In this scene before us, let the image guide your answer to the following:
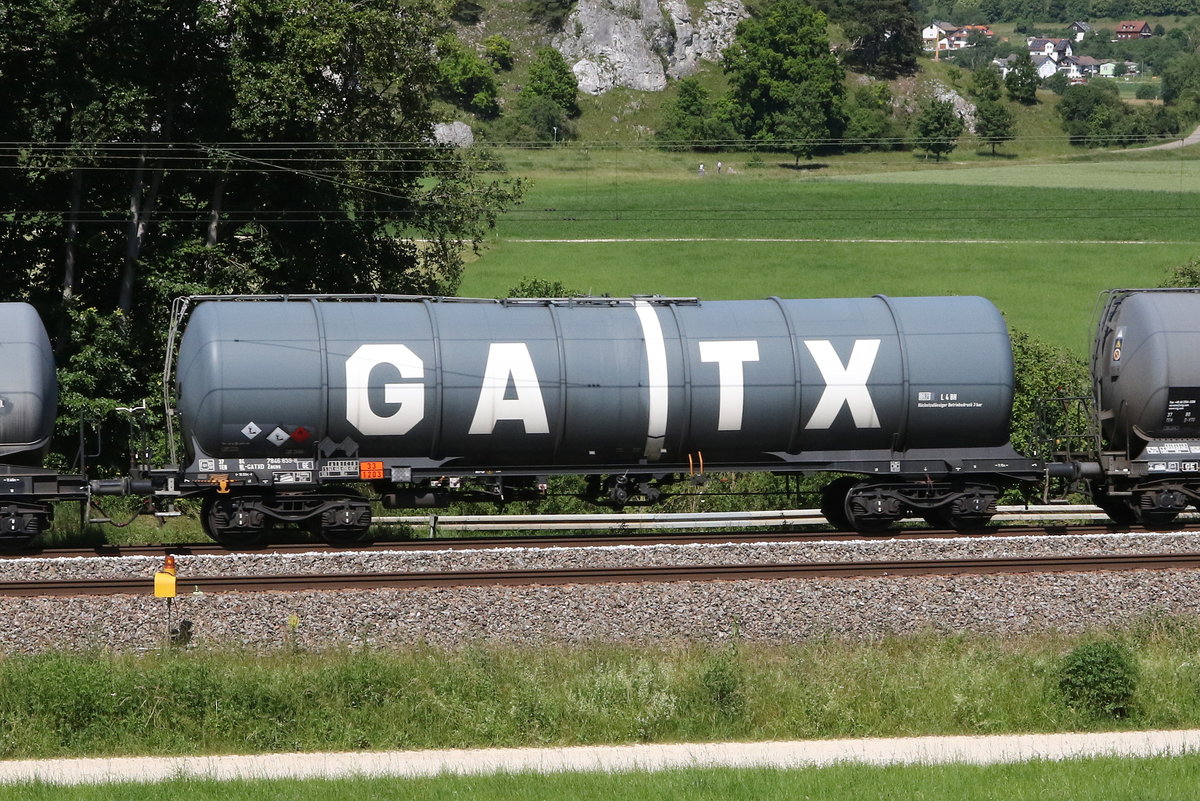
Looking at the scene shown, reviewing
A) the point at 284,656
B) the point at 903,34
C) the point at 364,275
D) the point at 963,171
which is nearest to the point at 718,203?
the point at 963,171

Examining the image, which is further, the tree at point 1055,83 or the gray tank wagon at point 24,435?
the tree at point 1055,83

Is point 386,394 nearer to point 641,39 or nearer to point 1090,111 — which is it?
point 1090,111

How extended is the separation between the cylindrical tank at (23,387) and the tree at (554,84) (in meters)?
113

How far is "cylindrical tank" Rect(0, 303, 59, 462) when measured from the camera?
2195 cm

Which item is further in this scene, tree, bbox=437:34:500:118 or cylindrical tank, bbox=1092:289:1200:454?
tree, bbox=437:34:500:118

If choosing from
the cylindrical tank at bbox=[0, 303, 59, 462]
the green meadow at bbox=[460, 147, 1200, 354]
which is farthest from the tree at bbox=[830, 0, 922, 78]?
the cylindrical tank at bbox=[0, 303, 59, 462]

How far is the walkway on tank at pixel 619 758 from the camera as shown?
44.9 feet

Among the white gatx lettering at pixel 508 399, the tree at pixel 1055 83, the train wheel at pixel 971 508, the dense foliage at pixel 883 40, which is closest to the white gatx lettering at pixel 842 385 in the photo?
the train wheel at pixel 971 508

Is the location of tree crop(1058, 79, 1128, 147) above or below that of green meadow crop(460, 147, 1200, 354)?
above

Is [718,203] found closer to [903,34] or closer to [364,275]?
[364,275]

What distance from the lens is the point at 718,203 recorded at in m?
81.8

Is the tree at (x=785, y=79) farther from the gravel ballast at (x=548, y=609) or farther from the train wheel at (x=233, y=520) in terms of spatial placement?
the gravel ballast at (x=548, y=609)

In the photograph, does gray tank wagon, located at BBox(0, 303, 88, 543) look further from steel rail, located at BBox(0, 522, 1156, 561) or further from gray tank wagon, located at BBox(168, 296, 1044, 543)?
gray tank wagon, located at BBox(168, 296, 1044, 543)

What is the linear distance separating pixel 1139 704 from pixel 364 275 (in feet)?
86.3
